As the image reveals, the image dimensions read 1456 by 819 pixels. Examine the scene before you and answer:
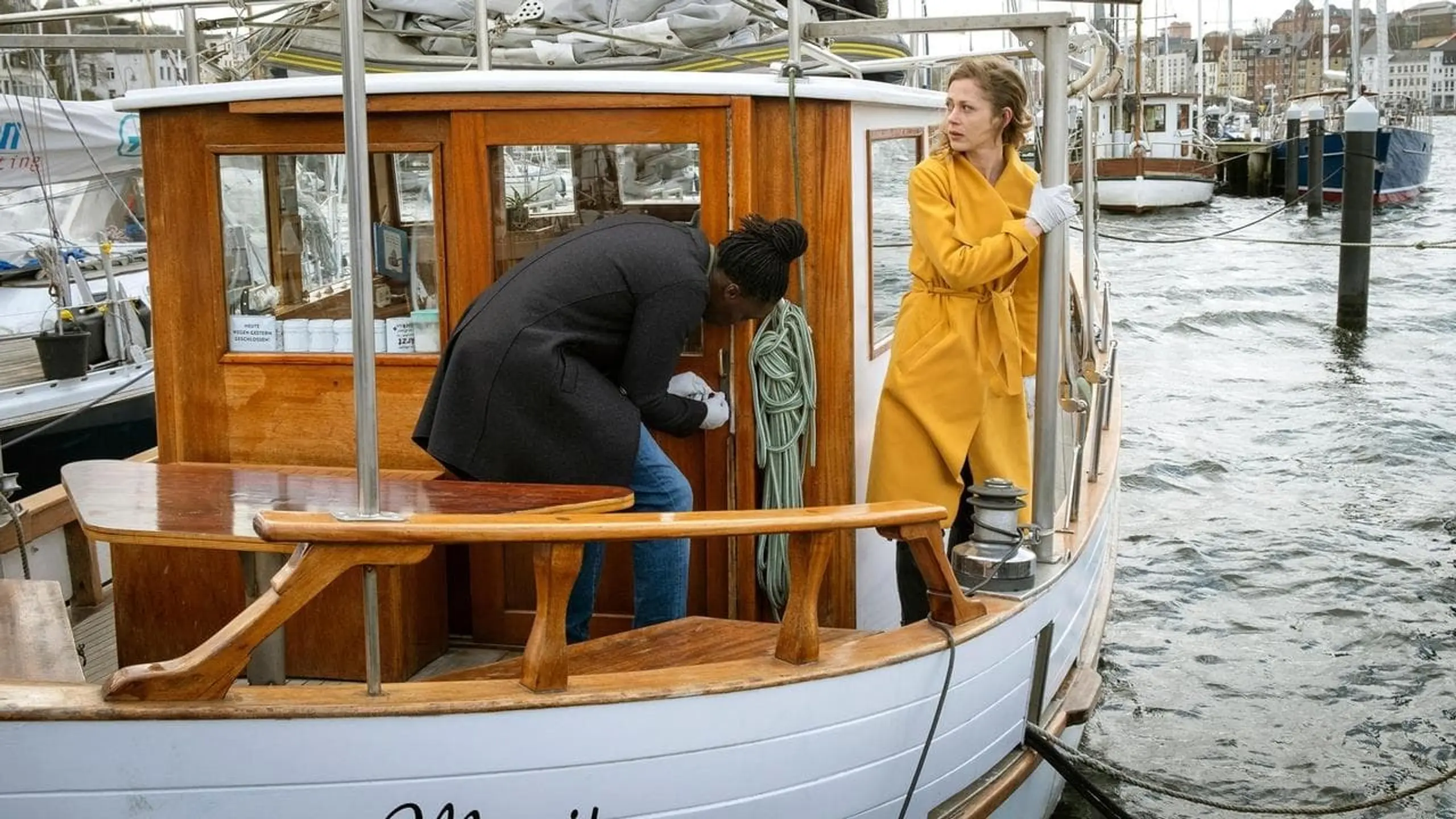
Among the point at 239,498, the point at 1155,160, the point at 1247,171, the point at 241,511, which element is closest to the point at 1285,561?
the point at 239,498

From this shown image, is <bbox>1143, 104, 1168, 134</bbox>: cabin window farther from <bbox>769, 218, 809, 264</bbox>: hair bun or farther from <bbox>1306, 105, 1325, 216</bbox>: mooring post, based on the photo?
<bbox>769, 218, 809, 264</bbox>: hair bun

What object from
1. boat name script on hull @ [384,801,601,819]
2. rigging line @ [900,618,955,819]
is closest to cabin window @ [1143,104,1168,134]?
rigging line @ [900,618,955,819]

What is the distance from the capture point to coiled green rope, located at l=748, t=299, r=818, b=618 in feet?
14.4

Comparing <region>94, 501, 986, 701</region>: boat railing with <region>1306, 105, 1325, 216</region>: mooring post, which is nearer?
<region>94, 501, 986, 701</region>: boat railing

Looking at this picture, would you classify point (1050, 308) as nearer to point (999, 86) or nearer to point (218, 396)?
point (999, 86)

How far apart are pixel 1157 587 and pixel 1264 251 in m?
20.7

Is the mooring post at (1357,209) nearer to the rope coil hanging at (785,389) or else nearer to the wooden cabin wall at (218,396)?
the rope coil hanging at (785,389)

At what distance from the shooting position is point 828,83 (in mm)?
4438

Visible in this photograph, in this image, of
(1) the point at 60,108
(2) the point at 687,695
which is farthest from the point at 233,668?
(1) the point at 60,108

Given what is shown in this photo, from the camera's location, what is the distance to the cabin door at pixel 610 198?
4348 mm

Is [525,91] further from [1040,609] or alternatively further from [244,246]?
[1040,609]

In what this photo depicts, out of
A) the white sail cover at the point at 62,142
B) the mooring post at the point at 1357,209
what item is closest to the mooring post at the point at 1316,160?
the mooring post at the point at 1357,209

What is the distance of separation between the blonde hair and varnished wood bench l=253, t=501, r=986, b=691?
139 centimetres

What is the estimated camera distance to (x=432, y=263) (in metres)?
4.61
